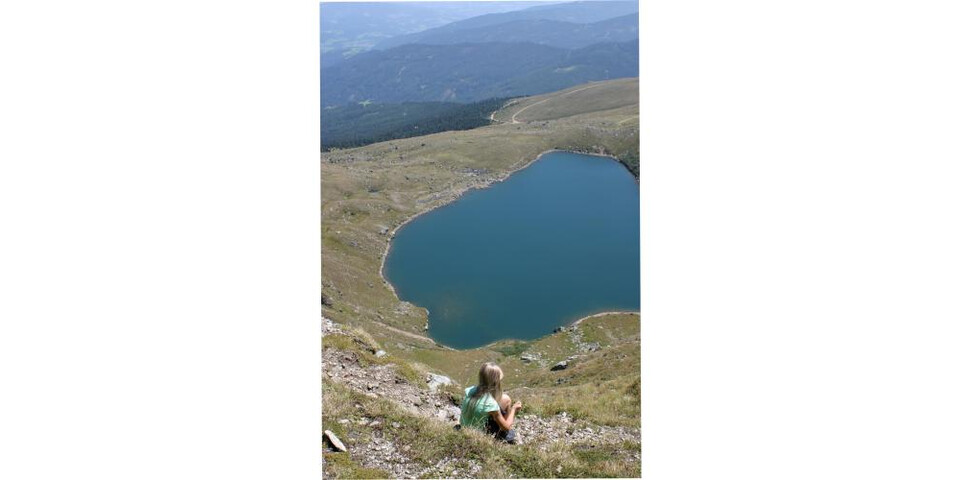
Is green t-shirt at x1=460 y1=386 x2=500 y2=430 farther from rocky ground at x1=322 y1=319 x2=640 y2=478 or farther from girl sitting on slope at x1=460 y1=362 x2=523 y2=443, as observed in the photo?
rocky ground at x1=322 y1=319 x2=640 y2=478

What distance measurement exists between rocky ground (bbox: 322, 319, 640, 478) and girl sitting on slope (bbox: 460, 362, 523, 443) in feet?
1.51

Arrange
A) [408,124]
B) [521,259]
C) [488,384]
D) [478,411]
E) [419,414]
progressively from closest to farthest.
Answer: [488,384]
[478,411]
[419,414]
[521,259]
[408,124]

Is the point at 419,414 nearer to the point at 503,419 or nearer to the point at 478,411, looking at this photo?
the point at 478,411

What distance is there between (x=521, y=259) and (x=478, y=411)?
4144 centimetres

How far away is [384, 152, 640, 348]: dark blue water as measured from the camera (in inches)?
1499

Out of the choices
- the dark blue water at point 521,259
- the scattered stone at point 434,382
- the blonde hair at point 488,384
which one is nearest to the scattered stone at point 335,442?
the blonde hair at point 488,384

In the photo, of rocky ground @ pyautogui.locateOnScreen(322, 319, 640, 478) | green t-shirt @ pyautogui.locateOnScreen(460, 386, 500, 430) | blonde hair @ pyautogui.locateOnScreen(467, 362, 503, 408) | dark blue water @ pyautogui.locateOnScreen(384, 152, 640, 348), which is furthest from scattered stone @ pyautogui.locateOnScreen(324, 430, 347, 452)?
dark blue water @ pyautogui.locateOnScreen(384, 152, 640, 348)

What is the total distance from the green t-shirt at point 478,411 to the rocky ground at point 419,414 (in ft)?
1.44

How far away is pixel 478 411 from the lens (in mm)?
6836

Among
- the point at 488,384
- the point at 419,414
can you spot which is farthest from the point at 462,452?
Result: the point at 419,414

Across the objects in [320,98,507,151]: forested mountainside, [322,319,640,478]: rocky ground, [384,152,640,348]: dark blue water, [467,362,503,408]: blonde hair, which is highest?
[467,362,503,408]: blonde hair
